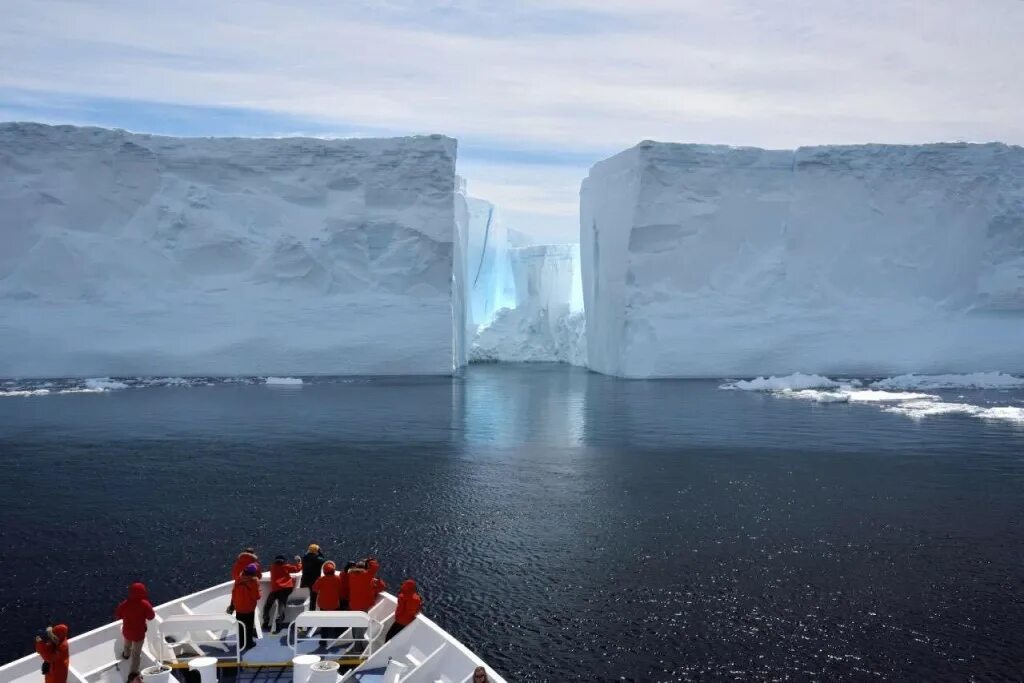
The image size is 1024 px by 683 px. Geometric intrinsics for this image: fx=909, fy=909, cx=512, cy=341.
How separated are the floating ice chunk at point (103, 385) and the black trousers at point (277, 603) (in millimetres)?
16085

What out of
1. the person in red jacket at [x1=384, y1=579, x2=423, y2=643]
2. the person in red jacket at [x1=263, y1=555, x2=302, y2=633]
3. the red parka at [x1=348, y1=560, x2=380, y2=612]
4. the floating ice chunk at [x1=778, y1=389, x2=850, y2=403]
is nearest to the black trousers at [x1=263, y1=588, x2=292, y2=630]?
the person in red jacket at [x1=263, y1=555, x2=302, y2=633]

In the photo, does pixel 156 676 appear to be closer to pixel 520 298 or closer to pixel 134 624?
pixel 134 624

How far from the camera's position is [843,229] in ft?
84.5

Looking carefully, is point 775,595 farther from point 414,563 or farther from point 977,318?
point 977,318

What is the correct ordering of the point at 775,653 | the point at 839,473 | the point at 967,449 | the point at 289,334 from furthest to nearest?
the point at 289,334
the point at 967,449
the point at 839,473
the point at 775,653

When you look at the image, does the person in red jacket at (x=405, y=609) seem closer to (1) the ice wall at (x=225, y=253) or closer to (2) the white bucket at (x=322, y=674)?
(2) the white bucket at (x=322, y=674)

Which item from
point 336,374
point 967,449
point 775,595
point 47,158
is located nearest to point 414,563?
point 775,595

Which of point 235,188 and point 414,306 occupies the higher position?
point 235,188

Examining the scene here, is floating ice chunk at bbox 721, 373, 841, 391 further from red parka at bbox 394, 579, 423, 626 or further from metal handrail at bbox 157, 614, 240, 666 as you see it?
metal handrail at bbox 157, 614, 240, 666

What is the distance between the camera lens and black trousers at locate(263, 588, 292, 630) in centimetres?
652

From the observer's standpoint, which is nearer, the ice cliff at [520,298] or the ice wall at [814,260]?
the ice wall at [814,260]

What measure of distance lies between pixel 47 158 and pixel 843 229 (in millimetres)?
22083

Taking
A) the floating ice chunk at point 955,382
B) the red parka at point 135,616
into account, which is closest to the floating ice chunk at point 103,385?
the red parka at point 135,616

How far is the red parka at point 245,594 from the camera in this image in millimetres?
6102
